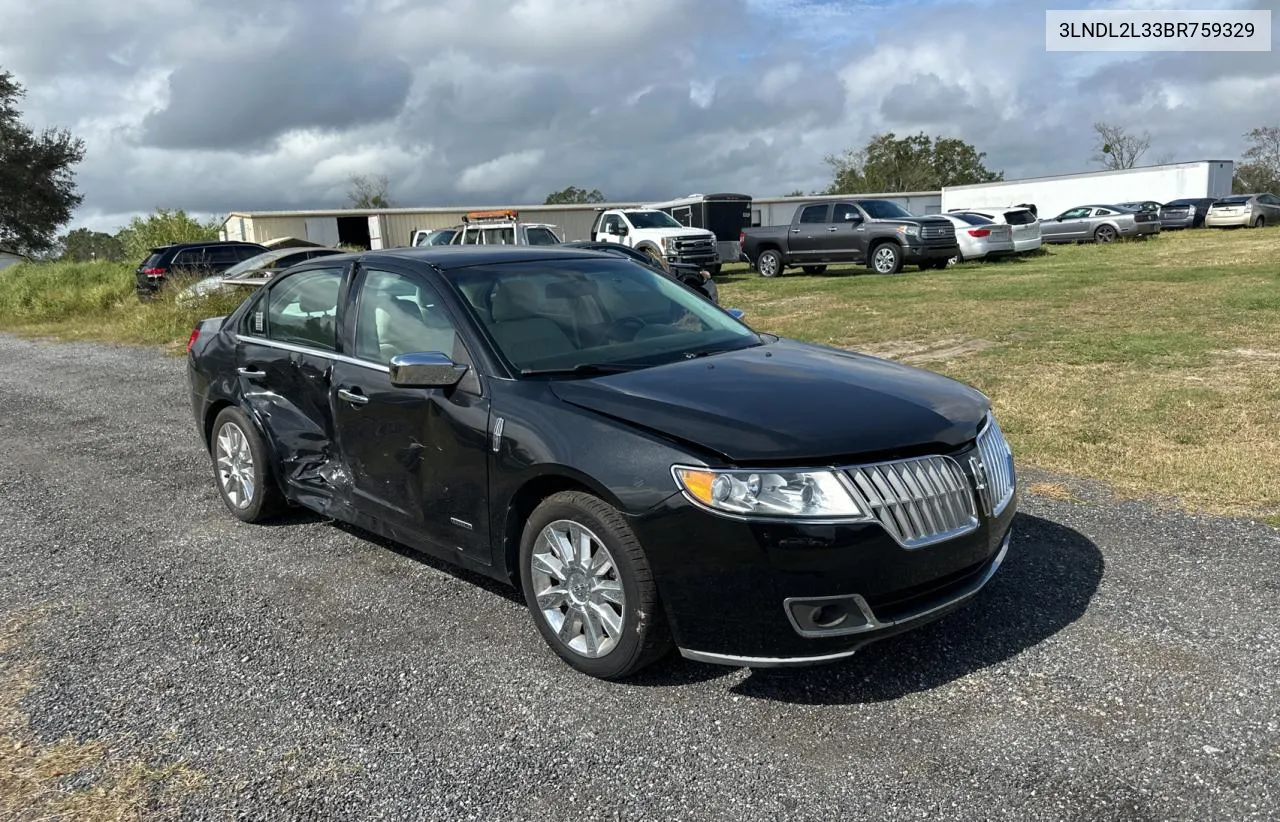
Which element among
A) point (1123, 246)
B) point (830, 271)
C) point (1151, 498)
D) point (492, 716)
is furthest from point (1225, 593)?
point (1123, 246)

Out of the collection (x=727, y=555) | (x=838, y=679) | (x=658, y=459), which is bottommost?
(x=838, y=679)

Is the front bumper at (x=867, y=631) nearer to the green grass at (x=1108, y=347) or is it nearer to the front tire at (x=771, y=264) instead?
the green grass at (x=1108, y=347)

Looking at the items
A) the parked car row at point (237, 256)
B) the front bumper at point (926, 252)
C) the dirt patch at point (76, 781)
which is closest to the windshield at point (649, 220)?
the parked car row at point (237, 256)

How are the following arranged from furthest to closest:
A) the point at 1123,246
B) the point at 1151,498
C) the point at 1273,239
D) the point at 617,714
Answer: the point at 1123,246
the point at 1273,239
the point at 1151,498
the point at 617,714

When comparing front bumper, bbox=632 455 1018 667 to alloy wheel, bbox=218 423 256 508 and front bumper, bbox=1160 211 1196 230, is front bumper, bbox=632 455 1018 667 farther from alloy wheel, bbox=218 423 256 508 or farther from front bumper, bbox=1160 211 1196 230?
front bumper, bbox=1160 211 1196 230

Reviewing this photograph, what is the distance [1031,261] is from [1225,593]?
854 inches

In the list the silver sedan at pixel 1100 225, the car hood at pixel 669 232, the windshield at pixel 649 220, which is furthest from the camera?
the silver sedan at pixel 1100 225

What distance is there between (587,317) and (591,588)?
54.9 inches

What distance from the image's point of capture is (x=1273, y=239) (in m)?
23.6

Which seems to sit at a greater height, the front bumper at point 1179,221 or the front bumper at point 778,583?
the front bumper at point 1179,221

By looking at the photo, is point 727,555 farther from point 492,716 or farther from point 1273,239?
point 1273,239

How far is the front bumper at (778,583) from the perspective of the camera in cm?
297

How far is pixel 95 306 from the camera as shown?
21312 mm

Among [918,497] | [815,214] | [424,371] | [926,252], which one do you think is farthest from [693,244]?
[918,497]
